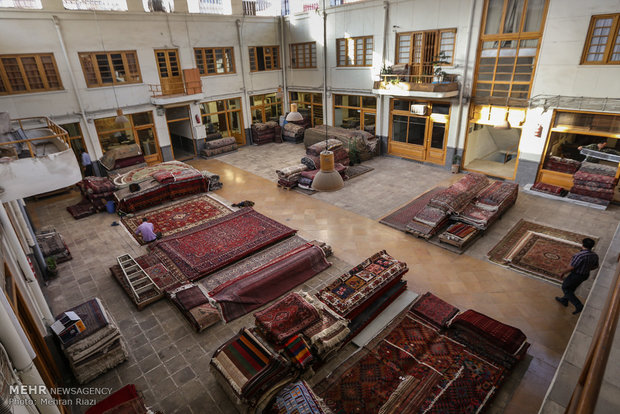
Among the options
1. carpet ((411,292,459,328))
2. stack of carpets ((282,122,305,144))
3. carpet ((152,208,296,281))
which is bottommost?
carpet ((152,208,296,281))

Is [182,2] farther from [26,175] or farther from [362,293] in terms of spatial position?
[362,293]

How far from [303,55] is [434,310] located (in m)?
16.0

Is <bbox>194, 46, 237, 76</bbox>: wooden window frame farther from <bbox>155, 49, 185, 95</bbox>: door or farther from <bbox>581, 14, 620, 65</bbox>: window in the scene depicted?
<bbox>581, 14, 620, 65</bbox>: window

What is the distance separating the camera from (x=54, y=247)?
8953 mm

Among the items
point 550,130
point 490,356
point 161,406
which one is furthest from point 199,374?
point 550,130

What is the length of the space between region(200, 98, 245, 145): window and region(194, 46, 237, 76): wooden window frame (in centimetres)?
141

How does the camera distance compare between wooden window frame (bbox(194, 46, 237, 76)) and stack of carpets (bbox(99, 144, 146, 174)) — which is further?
wooden window frame (bbox(194, 46, 237, 76))

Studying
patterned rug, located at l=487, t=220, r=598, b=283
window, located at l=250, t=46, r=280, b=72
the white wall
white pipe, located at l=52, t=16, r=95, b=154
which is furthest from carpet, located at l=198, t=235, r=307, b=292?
window, located at l=250, t=46, r=280, b=72

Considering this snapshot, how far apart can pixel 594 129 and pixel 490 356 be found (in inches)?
353

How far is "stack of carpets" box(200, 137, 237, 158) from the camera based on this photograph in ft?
56.1

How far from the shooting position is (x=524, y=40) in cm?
1133

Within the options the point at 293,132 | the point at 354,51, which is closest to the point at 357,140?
the point at 354,51

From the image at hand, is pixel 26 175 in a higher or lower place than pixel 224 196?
higher

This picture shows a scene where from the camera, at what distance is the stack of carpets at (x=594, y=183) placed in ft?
34.6
